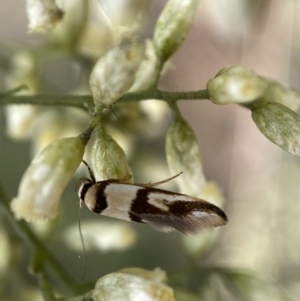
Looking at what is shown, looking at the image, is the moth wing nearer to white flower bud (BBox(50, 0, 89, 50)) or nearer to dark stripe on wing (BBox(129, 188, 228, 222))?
dark stripe on wing (BBox(129, 188, 228, 222))

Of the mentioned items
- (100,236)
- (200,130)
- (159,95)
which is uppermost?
(159,95)

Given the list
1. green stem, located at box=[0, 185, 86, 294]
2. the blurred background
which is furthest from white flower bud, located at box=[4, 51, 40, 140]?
green stem, located at box=[0, 185, 86, 294]

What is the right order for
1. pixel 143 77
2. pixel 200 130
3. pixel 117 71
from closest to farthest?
pixel 117 71 < pixel 143 77 < pixel 200 130

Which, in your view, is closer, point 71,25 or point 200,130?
point 71,25

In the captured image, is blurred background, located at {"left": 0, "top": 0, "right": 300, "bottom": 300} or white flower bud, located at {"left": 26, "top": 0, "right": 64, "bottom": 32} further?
blurred background, located at {"left": 0, "top": 0, "right": 300, "bottom": 300}

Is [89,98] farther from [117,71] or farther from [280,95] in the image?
[280,95]

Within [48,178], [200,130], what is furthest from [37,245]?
[200,130]

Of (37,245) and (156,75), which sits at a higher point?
(156,75)

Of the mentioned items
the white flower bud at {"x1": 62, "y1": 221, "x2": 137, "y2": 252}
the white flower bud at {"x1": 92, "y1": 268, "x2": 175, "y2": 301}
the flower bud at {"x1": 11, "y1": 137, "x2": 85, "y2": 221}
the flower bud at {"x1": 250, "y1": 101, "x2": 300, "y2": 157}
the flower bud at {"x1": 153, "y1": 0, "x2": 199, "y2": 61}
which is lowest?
the white flower bud at {"x1": 62, "y1": 221, "x2": 137, "y2": 252}
